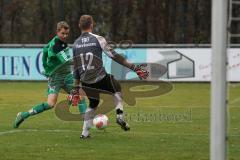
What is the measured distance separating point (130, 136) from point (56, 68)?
207 centimetres

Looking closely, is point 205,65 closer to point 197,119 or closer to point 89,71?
point 197,119

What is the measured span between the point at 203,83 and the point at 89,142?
16.5 metres

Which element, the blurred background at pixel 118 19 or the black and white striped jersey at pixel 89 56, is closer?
the black and white striped jersey at pixel 89 56

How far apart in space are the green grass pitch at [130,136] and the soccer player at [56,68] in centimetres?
46

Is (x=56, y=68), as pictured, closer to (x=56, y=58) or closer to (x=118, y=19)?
(x=56, y=58)

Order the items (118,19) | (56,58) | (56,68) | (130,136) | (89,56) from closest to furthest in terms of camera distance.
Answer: (89,56), (130,136), (56,58), (56,68), (118,19)

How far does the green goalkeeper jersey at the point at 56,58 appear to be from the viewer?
1210cm

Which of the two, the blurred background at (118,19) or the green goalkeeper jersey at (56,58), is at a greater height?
the blurred background at (118,19)

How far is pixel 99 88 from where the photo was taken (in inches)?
437

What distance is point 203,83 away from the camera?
26672 mm

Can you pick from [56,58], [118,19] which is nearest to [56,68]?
[56,58]

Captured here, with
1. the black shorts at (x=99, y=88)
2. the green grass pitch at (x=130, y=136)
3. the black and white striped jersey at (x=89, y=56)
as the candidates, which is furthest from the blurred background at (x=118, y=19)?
the black and white striped jersey at (x=89, y=56)

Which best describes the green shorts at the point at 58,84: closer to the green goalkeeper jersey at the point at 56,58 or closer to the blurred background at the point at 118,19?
the green goalkeeper jersey at the point at 56,58

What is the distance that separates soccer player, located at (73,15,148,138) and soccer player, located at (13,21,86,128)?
3.17ft
